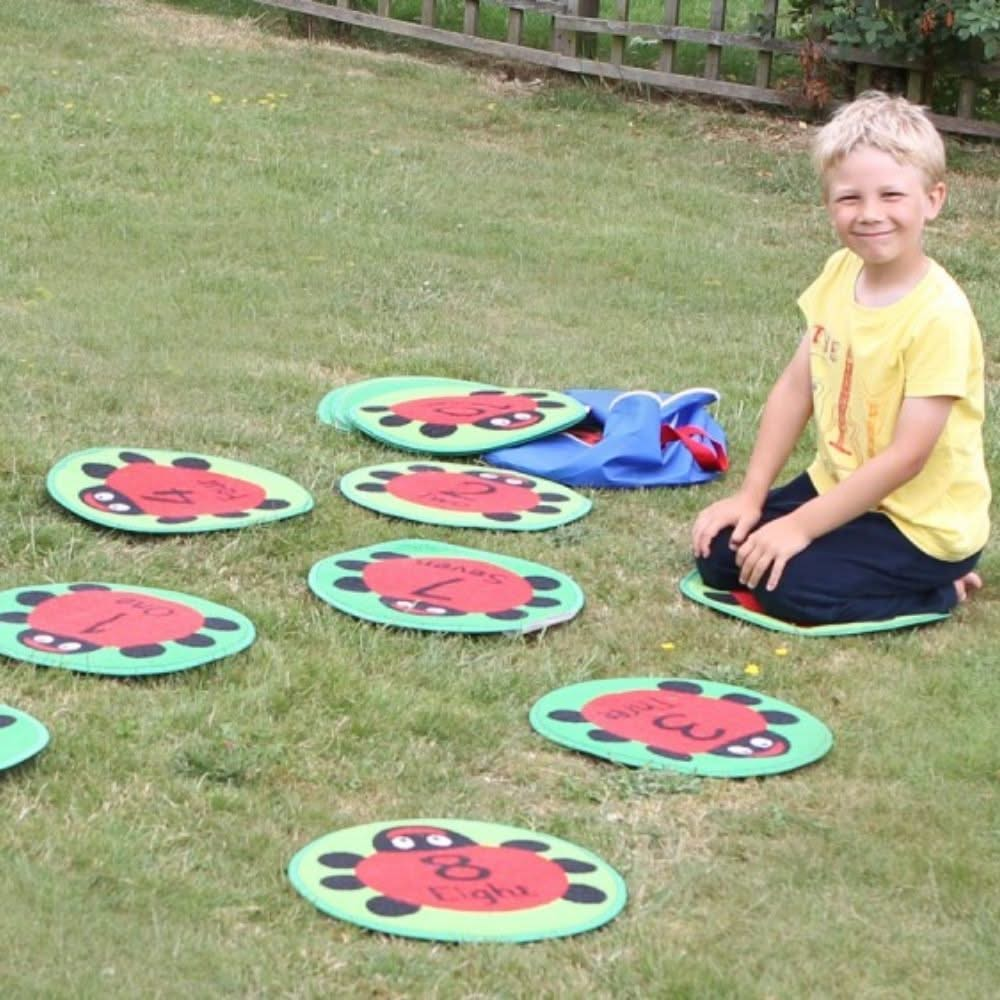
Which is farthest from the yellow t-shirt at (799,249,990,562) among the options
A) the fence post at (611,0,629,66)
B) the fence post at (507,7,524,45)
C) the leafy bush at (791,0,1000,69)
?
the fence post at (507,7,524,45)

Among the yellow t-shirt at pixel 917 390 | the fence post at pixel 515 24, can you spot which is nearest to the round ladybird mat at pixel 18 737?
the yellow t-shirt at pixel 917 390

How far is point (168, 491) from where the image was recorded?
4.90 m

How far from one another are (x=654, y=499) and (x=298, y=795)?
2042mm

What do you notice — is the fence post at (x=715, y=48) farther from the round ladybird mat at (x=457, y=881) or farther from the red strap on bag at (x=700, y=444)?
the round ladybird mat at (x=457, y=881)

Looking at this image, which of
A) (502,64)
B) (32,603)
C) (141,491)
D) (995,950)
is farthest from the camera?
(502,64)

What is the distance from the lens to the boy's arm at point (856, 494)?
14.3 feet

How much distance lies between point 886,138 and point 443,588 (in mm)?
1383

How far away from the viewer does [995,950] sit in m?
3.02

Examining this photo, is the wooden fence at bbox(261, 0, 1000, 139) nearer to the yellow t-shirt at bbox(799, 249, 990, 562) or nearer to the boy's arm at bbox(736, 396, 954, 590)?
the yellow t-shirt at bbox(799, 249, 990, 562)

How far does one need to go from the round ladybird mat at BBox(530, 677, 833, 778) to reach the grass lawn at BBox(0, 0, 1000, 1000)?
0.18 ft

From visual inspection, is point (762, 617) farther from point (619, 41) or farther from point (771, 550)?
point (619, 41)

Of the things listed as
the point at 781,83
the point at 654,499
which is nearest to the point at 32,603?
the point at 654,499

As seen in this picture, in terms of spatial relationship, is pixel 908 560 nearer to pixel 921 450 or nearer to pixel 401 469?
pixel 921 450

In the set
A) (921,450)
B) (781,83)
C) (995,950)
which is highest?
(781,83)
